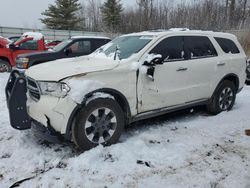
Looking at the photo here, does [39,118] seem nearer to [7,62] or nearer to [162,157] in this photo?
[162,157]

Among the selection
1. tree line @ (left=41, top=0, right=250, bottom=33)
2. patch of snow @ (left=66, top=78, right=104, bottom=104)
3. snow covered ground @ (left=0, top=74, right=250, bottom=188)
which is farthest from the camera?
tree line @ (left=41, top=0, right=250, bottom=33)

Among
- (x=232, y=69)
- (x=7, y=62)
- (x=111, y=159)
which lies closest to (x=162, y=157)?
(x=111, y=159)

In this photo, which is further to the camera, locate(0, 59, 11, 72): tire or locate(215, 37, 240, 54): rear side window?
locate(0, 59, 11, 72): tire

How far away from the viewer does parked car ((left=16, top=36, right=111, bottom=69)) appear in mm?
8570

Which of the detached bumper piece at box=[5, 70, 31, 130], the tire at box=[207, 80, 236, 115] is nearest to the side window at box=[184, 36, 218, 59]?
the tire at box=[207, 80, 236, 115]

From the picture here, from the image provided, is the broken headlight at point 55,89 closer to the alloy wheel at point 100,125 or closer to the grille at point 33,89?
the grille at point 33,89

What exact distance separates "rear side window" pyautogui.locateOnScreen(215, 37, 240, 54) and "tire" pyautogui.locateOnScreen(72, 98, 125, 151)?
9.42ft

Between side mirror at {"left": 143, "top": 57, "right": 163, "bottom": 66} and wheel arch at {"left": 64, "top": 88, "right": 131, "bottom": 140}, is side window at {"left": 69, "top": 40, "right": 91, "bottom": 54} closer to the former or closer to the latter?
side mirror at {"left": 143, "top": 57, "right": 163, "bottom": 66}

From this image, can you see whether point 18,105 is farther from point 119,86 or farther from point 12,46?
point 12,46

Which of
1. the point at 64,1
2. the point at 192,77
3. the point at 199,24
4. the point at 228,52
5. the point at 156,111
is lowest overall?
the point at 156,111

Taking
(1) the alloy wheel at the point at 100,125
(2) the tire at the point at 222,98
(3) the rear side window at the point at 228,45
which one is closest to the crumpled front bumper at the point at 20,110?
(1) the alloy wheel at the point at 100,125

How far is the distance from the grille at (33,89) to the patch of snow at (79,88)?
548 millimetres

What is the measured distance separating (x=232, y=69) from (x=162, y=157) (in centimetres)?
301

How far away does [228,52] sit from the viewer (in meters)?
5.64
